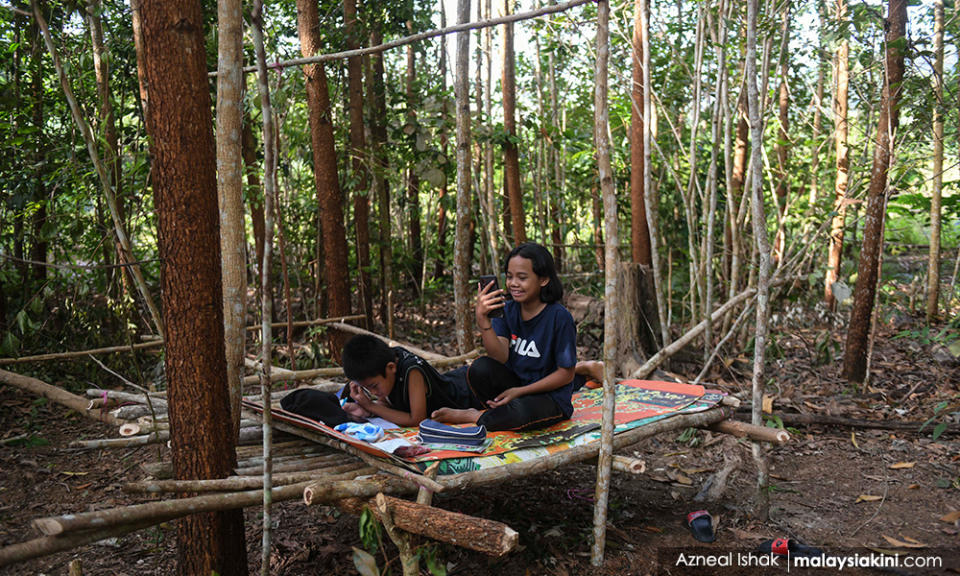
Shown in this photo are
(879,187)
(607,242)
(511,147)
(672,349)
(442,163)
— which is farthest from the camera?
(511,147)

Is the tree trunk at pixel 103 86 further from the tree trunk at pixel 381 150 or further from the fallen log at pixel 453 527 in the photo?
the fallen log at pixel 453 527

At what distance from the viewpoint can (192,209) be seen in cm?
240

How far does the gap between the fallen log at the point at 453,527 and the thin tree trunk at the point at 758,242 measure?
177 centimetres

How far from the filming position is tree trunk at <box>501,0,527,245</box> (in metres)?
6.77

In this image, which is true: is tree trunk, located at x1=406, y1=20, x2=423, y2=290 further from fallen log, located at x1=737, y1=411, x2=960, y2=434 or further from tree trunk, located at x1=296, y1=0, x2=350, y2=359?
fallen log, located at x1=737, y1=411, x2=960, y2=434

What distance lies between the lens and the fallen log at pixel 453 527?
210 cm

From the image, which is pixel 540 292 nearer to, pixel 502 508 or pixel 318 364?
pixel 502 508

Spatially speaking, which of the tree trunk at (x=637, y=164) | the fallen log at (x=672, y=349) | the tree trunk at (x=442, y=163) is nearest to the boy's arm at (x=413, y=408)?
the fallen log at (x=672, y=349)

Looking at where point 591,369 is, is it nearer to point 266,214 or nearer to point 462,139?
point 462,139

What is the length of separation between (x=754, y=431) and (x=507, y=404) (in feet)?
4.12

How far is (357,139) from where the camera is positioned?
631cm

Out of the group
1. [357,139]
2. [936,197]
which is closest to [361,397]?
[357,139]

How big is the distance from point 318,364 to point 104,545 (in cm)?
282

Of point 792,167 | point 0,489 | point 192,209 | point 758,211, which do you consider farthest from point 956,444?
point 0,489
